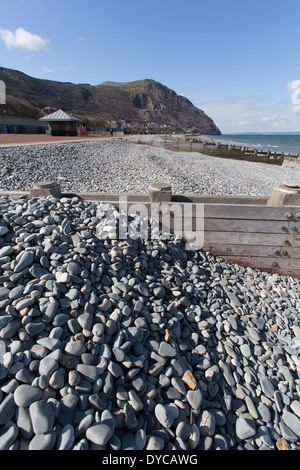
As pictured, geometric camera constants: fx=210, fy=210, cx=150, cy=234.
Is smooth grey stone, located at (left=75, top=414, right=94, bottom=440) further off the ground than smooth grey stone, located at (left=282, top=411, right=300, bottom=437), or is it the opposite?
smooth grey stone, located at (left=75, top=414, right=94, bottom=440)

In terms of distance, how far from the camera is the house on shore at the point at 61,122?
58.9 ft

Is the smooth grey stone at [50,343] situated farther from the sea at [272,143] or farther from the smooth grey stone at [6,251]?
the sea at [272,143]

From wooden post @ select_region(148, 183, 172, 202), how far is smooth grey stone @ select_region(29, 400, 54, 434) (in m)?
2.64

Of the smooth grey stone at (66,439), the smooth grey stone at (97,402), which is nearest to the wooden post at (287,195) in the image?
the smooth grey stone at (97,402)

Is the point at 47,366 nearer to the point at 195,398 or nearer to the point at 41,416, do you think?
the point at 41,416

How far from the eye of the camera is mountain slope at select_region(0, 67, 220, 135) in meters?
69.6

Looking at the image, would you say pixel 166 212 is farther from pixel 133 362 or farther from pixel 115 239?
pixel 133 362

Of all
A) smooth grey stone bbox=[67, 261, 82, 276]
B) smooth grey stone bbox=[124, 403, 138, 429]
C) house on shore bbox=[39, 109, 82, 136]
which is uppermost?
house on shore bbox=[39, 109, 82, 136]

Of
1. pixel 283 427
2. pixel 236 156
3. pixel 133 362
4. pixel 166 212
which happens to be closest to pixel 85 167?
pixel 166 212

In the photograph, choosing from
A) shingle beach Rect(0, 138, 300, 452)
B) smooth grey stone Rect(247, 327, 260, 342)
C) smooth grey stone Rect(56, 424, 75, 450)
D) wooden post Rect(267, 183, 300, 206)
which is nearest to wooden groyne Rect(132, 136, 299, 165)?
wooden post Rect(267, 183, 300, 206)

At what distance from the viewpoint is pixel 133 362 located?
64.9 inches

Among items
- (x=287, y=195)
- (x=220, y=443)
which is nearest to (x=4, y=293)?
(x=220, y=443)

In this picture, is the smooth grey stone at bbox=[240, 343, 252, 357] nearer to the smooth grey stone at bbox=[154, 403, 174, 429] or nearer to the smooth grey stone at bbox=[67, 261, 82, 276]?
the smooth grey stone at bbox=[154, 403, 174, 429]
